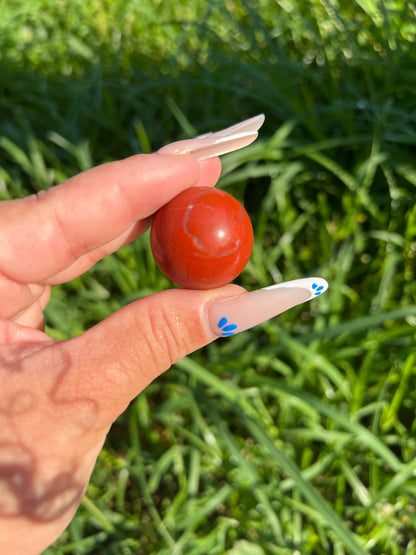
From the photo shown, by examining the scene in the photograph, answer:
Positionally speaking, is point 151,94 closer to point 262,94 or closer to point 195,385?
point 262,94

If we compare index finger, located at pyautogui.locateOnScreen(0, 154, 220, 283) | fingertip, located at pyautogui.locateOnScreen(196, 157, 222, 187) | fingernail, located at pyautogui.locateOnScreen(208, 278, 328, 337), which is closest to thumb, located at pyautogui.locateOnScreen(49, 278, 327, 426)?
fingernail, located at pyautogui.locateOnScreen(208, 278, 328, 337)

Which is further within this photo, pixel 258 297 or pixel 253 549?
pixel 253 549

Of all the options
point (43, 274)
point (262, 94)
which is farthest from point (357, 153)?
point (43, 274)

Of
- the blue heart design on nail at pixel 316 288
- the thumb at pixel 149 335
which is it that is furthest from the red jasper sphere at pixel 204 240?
the blue heart design on nail at pixel 316 288

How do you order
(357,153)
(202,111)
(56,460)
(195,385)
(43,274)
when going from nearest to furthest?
(56,460) → (43,274) → (195,385) → (357,153) → (202,111)

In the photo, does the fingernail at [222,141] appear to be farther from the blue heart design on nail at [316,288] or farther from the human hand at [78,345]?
the blue heart design on nail at [316,288]

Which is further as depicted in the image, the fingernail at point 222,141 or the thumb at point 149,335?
the fingernail at point 222,141
